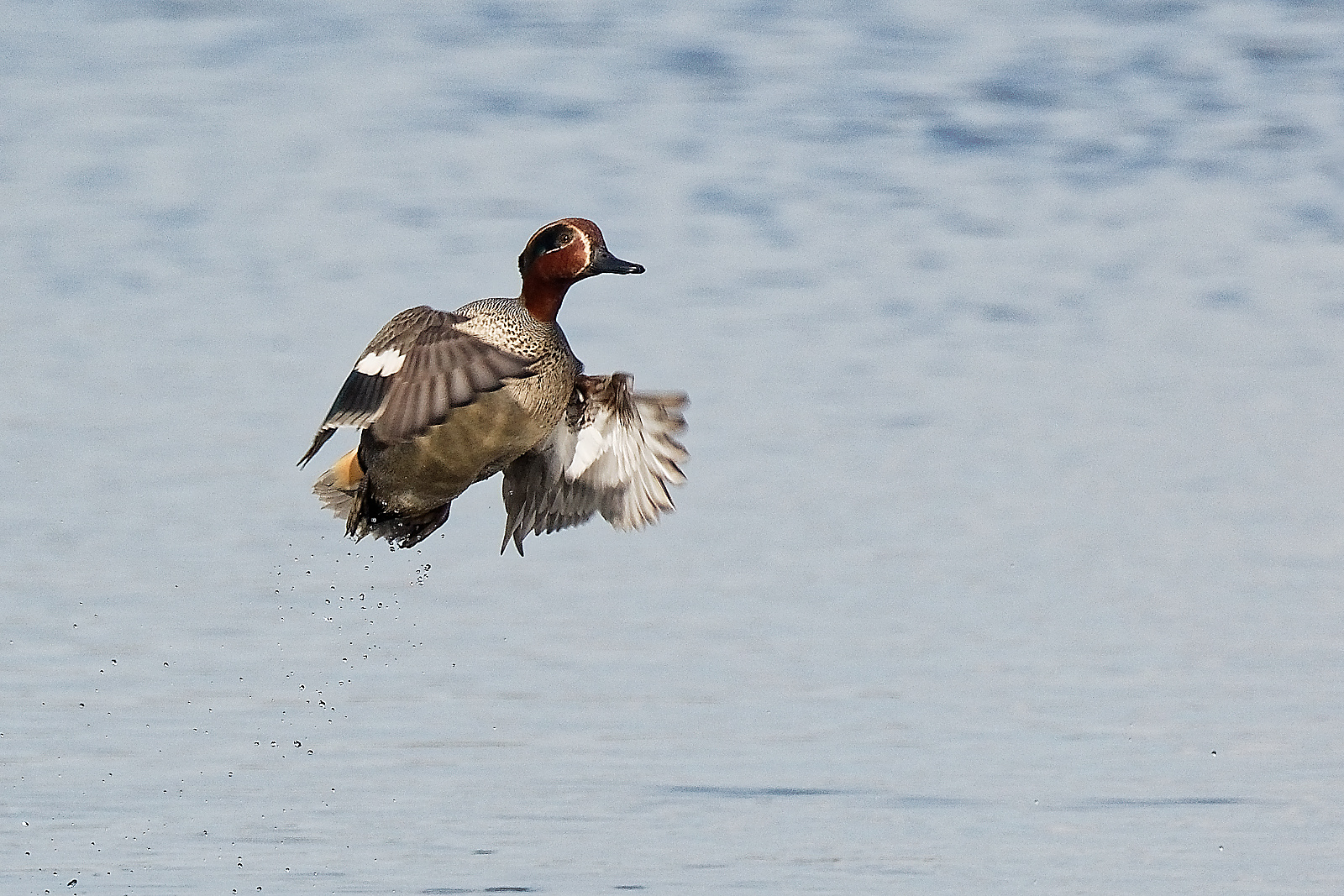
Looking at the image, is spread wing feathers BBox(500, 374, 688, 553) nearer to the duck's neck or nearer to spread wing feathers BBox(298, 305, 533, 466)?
the duck's neck

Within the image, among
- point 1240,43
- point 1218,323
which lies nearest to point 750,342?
point 1218,323

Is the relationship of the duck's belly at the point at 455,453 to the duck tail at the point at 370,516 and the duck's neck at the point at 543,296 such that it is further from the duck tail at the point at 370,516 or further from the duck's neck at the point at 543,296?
the duck's neck at the point at 543,296

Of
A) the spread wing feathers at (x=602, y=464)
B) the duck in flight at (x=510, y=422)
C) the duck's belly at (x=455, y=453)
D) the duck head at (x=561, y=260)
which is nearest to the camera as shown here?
the duck in flight at (x=510, y=422)

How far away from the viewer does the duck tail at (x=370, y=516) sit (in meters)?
6.14

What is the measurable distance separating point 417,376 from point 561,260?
668mm

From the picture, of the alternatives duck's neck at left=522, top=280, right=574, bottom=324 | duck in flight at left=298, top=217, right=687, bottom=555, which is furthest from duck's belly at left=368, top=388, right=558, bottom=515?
duck's neck at left=522, top=280, right=574, bottom=324

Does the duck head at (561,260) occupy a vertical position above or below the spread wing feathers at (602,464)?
above

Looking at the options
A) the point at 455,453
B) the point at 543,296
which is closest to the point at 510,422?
the point at 455,453

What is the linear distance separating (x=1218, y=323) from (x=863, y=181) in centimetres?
350

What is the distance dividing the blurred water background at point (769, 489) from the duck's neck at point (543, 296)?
1.25 meters

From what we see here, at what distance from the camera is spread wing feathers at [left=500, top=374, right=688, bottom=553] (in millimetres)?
6312

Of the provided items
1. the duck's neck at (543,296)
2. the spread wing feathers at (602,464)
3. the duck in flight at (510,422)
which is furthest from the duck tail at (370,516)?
the duck's neck at (543,296)

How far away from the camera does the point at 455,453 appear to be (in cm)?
576

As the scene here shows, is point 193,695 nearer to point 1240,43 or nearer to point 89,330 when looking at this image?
point 89,330
